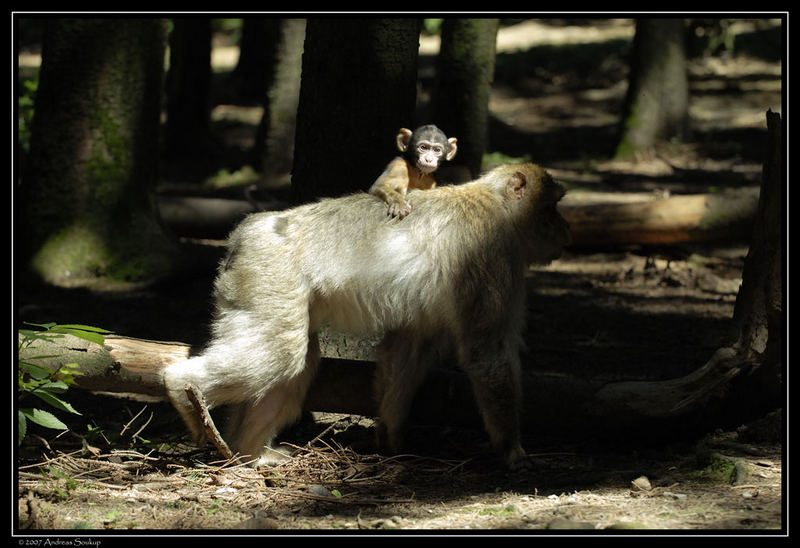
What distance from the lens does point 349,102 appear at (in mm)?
6836

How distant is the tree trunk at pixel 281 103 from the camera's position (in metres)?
15.0

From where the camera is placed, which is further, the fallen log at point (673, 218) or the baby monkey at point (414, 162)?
the fallen log at point (673, 218)

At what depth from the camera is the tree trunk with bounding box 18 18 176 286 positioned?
9.72 metres

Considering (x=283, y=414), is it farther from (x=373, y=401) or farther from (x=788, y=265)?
(x=788, y=265)

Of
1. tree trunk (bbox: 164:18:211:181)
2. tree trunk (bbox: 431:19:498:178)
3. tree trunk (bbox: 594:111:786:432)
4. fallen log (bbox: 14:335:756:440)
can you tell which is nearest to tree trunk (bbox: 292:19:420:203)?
Result: fallen log (bbox: 14:335:756:440)

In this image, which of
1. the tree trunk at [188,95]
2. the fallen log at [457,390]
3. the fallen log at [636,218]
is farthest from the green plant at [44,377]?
the tree trunk at [188,95]

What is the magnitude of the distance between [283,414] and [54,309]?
4098mm

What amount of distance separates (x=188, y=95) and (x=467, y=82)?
8.69 m

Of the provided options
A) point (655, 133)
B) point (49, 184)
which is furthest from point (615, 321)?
point (655, 133)

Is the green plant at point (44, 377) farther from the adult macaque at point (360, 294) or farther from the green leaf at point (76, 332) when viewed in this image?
the adult macaque at point (360, 294)

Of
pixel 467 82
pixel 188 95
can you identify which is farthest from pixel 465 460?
pixel 188 95

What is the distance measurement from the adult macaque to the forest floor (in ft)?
1.67

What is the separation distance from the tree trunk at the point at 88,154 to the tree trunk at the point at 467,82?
3660mm

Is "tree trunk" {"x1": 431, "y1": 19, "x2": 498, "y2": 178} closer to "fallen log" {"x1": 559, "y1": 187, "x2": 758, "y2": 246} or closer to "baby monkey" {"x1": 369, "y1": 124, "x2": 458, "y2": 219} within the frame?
"fallen log" {"x1": 559, "y1": 187, "x2": 758, "y2": 246}
